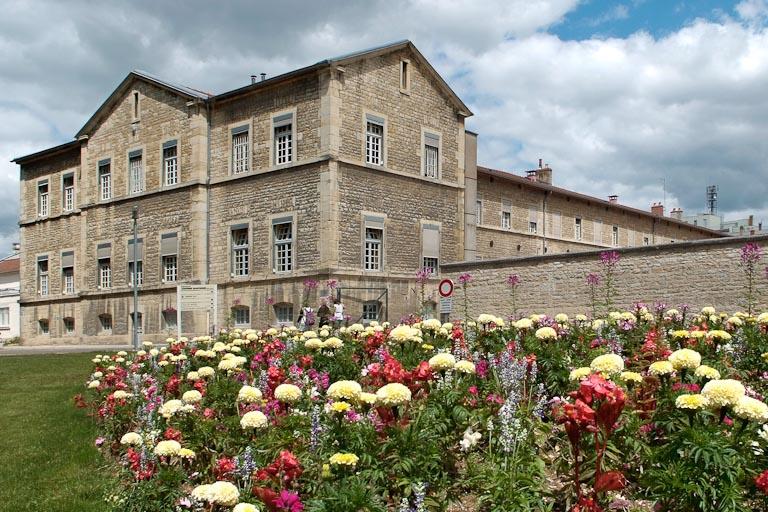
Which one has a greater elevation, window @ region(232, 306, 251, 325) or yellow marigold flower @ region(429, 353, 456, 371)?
yellow marigold flower @ region(429, 353, 456, 371)

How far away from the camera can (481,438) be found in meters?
4.87

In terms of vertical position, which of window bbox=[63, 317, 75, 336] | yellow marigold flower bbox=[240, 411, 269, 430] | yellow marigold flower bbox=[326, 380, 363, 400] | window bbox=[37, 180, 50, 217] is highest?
window bbox=[37, 180, 50, 217]

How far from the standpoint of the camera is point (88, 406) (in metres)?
10.5

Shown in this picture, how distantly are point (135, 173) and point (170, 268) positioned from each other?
495 cm

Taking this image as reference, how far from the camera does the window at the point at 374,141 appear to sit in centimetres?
2498

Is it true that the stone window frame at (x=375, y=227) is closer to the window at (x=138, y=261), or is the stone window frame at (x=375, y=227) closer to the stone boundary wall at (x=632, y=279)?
the stone boundary wall at (x=632, y=279)

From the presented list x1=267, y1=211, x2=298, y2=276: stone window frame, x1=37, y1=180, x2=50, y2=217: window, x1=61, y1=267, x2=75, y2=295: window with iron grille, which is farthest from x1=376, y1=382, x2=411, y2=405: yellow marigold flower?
x1=37, y1=180, x2=50, y2=217: window

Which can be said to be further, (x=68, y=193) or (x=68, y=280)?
(x=68, y=193)

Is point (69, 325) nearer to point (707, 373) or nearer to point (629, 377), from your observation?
point (629, 377)

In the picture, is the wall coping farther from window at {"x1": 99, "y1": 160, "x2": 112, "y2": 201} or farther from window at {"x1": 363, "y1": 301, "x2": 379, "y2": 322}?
window at {"x1": 99, "y1": 160, "x2": 112, "y2": 201}

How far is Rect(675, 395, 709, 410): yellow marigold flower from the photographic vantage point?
3.63 m

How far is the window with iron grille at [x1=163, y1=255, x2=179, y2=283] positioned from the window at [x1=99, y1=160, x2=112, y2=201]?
218 inches

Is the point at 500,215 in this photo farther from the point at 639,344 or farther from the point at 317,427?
the point at 317,427

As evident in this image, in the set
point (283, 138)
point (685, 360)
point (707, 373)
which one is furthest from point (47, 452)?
point (283, 138)
